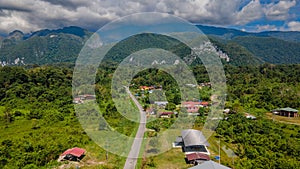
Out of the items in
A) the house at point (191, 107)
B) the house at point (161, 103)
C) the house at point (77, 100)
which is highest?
the house at point (77, 100)

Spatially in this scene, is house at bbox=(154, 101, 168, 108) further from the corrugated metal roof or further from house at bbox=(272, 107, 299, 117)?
the corrugated metal roof

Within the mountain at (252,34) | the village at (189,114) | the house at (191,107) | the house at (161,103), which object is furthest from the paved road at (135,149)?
the mountain at (252,34)

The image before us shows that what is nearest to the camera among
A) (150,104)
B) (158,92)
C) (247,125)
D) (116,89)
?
(247,125)

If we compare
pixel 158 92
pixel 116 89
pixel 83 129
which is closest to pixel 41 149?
pixel 83 129

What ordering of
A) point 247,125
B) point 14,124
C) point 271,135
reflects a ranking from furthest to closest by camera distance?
point 14,124
point 247,125
point 271,135

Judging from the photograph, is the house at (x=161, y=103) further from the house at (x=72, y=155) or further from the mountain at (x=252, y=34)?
the mountain at (x=252, y=34)

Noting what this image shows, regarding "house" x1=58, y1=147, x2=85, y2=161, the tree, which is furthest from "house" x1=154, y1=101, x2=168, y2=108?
"house" x1=58, y1=147, x2=85, y2=161

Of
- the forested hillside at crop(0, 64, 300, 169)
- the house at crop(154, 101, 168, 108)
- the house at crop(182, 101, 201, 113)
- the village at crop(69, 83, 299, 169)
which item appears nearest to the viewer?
the village at crop(69, 83, 299, 169)

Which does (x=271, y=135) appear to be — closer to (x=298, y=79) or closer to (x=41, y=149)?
(x=41, y=149)

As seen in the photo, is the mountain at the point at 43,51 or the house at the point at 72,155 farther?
the mountain at the point at 43,51
